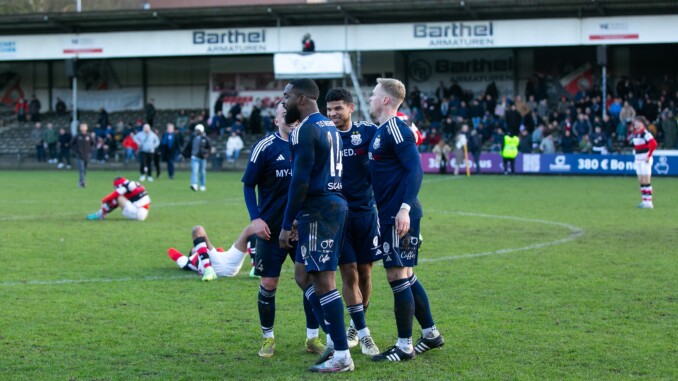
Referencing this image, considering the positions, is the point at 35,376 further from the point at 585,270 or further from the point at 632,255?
the point at 632,255

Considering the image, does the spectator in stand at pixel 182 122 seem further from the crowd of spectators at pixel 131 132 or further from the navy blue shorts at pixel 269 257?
the navy blue shorts at pixel 269 257

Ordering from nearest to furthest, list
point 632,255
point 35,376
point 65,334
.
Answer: point 35,376 < point 65,334 < point 632,255

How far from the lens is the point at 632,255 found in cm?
1373

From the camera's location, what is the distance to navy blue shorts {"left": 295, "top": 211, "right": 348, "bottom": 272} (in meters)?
7.25

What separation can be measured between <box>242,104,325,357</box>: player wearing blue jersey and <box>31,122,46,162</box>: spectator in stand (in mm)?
41505

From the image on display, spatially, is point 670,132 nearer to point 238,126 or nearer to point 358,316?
point 238,126

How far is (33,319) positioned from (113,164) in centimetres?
3754

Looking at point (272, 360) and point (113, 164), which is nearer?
point (272, 360)

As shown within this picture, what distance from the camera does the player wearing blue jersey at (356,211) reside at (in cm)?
781

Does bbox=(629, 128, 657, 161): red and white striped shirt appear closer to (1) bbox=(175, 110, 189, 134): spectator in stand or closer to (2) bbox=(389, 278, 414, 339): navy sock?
(2) bbox=(389, 278, 414, 339): navy sock

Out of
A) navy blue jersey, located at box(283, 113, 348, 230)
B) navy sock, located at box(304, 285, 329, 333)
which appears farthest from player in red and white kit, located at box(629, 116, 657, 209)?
navy blue jersey, located at box(283, 113, 348, 230)

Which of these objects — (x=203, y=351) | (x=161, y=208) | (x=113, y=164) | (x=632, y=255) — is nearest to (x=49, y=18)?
(x=113, y=164)

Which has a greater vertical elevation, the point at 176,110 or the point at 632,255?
the point at 176,110

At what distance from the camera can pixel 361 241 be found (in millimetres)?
7836
